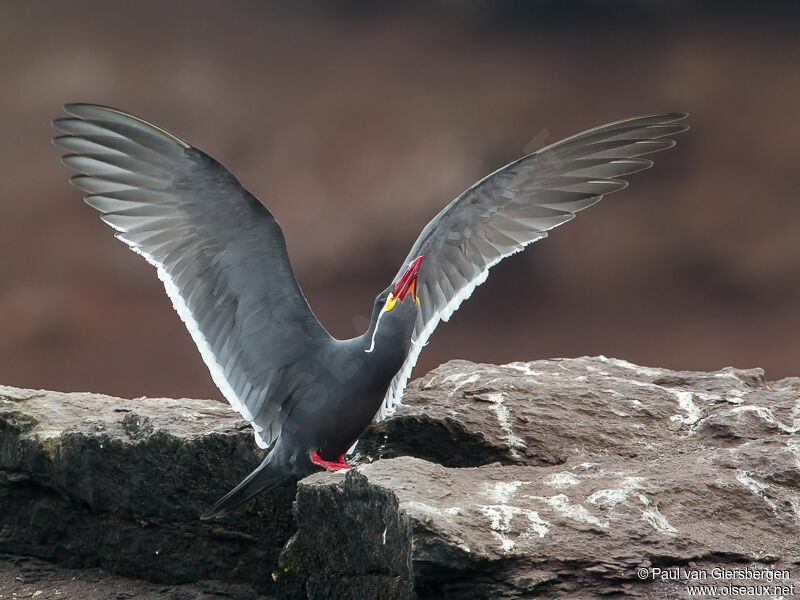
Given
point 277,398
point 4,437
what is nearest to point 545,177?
point 277,398

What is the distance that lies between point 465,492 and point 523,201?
203 cm

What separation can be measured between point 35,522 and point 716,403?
395cm

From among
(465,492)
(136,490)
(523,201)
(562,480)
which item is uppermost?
(523,201)

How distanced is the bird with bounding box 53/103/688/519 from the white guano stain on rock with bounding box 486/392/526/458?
1.78ft

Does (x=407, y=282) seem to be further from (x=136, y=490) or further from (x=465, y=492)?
(x=136, y=490)

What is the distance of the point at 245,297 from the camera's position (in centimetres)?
432

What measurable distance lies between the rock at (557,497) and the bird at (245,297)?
0.41 metres

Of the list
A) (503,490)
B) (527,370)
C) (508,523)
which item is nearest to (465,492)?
(503,490)

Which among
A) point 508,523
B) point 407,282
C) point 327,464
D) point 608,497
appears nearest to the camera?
point 508,523

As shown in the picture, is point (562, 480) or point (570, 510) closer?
point (570, 510)

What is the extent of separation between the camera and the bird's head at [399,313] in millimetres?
4004

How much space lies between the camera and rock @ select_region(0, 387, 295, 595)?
471cm

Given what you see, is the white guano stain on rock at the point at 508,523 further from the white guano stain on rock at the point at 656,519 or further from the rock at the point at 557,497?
the white guano stain on rock at the point at 656,519

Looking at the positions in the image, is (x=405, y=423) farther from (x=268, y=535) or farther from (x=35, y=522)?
(x=35, y=522)
